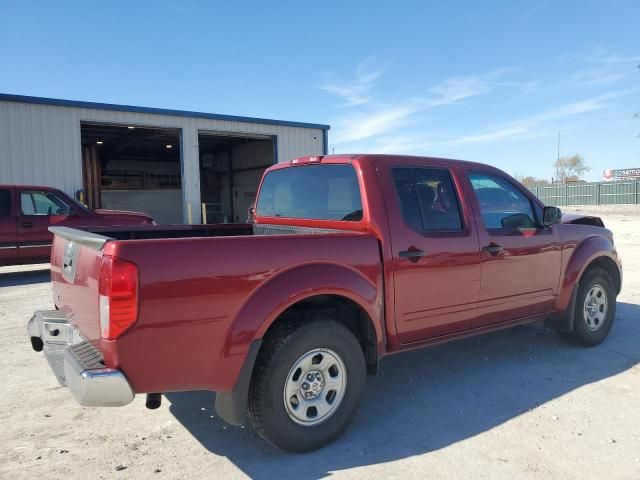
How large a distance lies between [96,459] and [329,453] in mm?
1403

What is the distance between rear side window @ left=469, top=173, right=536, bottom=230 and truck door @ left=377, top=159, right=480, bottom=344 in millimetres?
278

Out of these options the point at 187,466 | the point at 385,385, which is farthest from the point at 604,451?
the point at 187,466

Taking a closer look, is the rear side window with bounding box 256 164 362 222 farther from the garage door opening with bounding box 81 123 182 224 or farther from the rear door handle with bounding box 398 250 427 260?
the garage door opening with bounding box 81 123 182 224

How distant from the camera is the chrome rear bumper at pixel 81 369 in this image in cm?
246

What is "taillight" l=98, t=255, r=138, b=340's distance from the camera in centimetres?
243

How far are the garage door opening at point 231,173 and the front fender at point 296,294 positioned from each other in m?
20.9

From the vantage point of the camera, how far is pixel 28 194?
9875mm

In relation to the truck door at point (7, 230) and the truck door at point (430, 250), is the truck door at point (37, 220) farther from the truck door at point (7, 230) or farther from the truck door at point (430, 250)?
the truck door at point (430, 250)

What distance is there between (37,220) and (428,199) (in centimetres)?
882

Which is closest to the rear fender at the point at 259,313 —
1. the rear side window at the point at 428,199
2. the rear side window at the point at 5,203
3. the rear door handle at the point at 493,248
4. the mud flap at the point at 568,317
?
the rear side window at the point at 428,199

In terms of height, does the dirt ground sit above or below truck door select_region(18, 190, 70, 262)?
below

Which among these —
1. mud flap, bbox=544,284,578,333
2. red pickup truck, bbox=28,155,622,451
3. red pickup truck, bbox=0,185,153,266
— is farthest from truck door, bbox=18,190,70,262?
mud flap, bbox=544,284,578,333

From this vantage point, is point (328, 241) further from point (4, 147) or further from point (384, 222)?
point (4, 147)

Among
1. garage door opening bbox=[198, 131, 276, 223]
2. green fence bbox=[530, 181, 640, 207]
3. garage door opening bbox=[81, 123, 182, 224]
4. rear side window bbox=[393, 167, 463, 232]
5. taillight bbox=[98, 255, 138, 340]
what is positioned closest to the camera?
taillight bbox=[98, 255, 138, 340]
